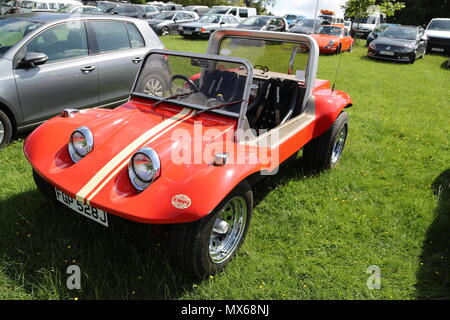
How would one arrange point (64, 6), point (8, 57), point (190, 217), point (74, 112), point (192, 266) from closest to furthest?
1. point (190, 217)
2. point (192, 266)
3. point (74, 112)
4. point (8, 57)
5. point (64, 6)

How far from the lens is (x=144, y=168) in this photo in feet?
8.02

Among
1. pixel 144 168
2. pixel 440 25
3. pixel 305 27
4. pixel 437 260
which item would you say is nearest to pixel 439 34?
pixel 440 25

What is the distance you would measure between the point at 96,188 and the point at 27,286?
2.71ft

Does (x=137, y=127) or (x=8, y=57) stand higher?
(x=8, y=57)

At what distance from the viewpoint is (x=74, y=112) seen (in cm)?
331

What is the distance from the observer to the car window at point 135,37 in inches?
228

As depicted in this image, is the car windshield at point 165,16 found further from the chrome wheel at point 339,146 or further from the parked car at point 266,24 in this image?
the chrome wheel at point 339,146

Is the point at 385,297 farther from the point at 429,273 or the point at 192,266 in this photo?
the point at 192,266

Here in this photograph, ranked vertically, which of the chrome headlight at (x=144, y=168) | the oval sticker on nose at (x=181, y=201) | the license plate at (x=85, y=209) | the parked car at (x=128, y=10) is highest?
the parked car at (x=128, y=10)

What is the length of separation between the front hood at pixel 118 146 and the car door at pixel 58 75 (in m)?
1.62

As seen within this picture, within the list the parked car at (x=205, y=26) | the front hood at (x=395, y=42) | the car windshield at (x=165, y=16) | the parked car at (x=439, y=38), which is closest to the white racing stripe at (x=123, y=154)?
the front hood at (x=395, y=42)

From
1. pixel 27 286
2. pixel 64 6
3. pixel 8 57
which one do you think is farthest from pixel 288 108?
pixel 64 6

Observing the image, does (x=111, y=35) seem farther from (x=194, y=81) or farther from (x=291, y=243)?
(x=291, y=243)

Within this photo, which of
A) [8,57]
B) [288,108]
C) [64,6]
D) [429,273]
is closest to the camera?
[429,273]
